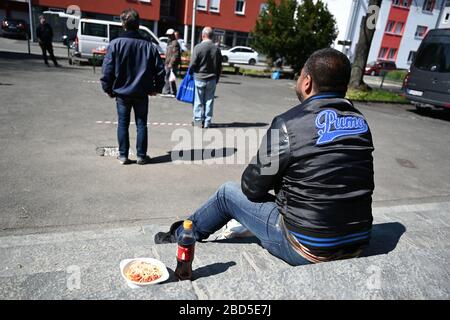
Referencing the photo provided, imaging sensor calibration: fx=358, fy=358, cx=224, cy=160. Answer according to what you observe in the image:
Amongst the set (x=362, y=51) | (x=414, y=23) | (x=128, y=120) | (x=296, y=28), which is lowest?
(x=128, y=120)

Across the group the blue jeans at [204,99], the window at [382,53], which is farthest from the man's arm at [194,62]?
the window at [382,53]

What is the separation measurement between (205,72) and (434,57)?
9.23 metres

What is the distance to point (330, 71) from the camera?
229cm

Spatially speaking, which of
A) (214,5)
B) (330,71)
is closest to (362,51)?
(330,71)

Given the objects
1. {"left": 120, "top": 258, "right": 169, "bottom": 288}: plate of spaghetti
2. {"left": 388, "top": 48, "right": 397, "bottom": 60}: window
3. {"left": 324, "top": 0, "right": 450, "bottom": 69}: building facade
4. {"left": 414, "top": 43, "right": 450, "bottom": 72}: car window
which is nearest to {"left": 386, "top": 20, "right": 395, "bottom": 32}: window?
{"left": 324, "top": 0, "right": 450, "bottom": 69}: building facade

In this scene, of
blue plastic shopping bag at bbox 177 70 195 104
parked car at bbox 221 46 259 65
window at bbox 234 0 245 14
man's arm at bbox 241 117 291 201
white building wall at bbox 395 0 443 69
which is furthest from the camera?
white building wall at bbox 395 0 443 69

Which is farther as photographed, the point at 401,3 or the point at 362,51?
the point at 401,3

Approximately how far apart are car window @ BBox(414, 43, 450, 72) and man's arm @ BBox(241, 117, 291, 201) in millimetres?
12254

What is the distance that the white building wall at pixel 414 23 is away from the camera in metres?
39.8

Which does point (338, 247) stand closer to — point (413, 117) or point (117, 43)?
point (117, 43)

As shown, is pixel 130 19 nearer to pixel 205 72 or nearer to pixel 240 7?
pixel 205 72

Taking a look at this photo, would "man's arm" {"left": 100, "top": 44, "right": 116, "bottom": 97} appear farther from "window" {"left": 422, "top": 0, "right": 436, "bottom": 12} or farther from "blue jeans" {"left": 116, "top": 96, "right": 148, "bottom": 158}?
"window" {"left": 422, "top": 0, "right": 436, "bottom": 12}

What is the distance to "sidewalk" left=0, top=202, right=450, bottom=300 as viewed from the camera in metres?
1.95
